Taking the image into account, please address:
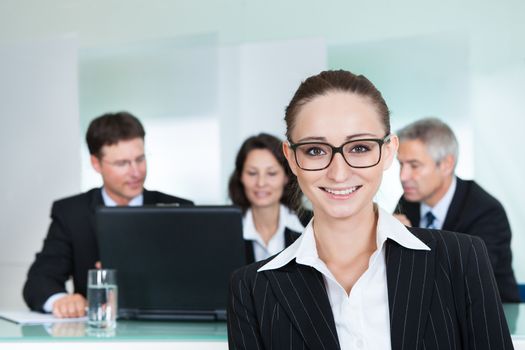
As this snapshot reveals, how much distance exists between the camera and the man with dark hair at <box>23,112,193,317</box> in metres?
3.30

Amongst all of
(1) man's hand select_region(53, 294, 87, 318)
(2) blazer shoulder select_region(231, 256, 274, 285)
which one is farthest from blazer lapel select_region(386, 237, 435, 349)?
(1) man's hand select_region(53, 294, 87, 318)

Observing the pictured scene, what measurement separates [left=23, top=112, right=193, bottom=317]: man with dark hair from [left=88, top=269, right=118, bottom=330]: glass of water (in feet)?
1.07

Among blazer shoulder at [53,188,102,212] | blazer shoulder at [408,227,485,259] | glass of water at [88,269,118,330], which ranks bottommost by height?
glass of water at [88,269,118,330]

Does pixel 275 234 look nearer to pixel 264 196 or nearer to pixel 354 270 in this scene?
pixel 264 196

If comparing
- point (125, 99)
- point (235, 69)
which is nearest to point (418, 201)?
point (235, 69)

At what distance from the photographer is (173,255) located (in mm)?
2691

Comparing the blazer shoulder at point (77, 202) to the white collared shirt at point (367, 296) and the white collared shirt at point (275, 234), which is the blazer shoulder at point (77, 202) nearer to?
the white collared shirt at point (275, 234)

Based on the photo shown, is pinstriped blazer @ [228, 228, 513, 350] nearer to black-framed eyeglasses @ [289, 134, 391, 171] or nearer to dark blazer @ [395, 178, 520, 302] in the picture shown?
black-framed eyeglasses @ [289, 134, 391, 171]

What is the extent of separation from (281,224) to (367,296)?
233 centimetres

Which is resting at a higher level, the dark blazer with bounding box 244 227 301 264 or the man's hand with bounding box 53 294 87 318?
the dark blazer with bounding box 244 227 301 264

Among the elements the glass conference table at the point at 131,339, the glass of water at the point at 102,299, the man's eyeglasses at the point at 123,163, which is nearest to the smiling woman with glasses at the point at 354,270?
the glass conference table at the point at 131,339

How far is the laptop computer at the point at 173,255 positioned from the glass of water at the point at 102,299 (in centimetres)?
7

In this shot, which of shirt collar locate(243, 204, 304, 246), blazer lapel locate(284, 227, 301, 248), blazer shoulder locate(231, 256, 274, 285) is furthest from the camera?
shirt collar locate(243, 204, 304, 246)

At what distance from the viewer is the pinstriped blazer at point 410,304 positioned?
1696mm
